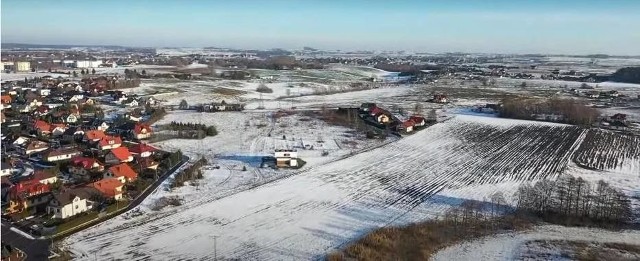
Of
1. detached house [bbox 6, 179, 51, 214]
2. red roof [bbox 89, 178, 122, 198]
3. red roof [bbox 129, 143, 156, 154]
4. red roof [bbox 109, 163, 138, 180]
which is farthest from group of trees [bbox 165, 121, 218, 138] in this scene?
detached house [bbox 6, 179, 51, 214]

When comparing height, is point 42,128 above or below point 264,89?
below

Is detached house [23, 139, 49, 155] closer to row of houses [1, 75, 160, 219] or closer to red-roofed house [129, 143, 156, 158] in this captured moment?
row of houses [1, 75, 160, 219]

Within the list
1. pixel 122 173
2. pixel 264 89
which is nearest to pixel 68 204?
pixel 122 173

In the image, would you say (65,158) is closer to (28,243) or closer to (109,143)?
(109,143)

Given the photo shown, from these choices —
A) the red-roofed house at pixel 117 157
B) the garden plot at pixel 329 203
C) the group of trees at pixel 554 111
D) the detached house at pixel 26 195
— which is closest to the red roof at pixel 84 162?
the red-roofed house at pixel 117 157

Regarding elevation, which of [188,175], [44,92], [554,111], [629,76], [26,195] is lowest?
[188,175]

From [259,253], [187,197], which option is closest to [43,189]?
[187,197]
